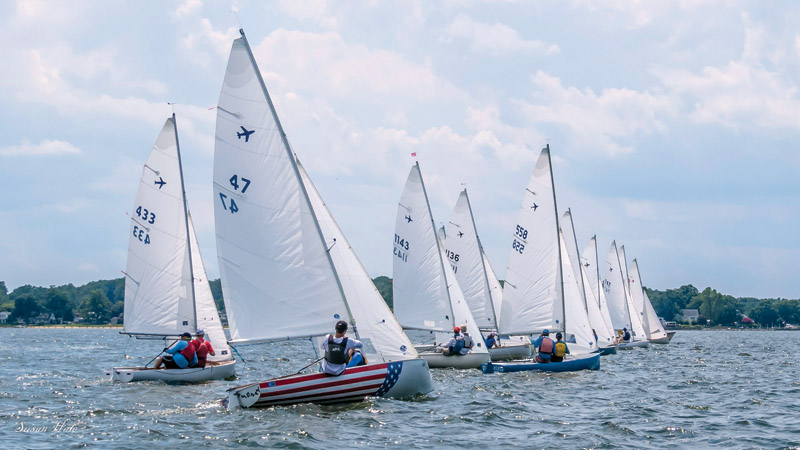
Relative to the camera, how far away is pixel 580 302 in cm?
3225

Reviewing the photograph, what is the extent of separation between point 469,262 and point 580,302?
6.68 m

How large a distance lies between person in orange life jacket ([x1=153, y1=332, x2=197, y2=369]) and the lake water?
2.46 feet

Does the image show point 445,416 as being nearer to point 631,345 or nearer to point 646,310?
point 631,345

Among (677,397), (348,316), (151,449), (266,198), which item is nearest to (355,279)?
(348,316)

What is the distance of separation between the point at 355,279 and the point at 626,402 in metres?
7.17

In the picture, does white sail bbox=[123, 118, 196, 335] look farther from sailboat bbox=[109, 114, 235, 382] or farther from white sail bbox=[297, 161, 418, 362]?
white sail bbox=[297, 161, 418, 362]

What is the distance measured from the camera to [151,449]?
1379cm

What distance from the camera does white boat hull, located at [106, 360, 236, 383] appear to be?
23312mm

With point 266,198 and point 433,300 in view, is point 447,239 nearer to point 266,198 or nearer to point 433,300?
point 433,300

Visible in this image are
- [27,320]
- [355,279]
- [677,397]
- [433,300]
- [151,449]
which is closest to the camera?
[151,449]

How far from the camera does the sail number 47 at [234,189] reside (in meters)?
18.4

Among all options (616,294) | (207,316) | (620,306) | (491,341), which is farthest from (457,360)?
(616,294)

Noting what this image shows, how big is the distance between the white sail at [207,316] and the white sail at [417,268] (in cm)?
665

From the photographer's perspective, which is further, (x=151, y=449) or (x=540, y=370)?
(x=540, y=370)
